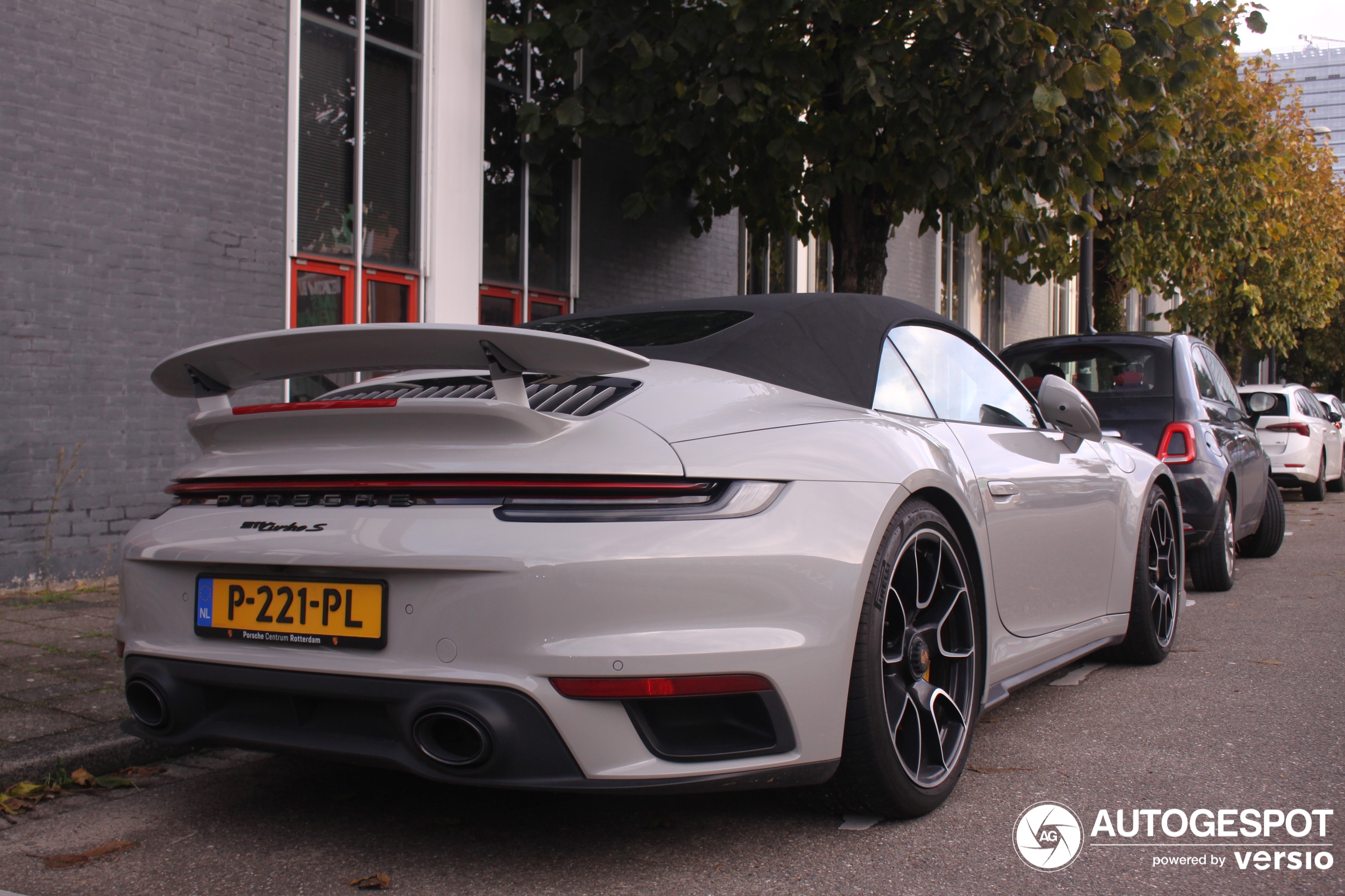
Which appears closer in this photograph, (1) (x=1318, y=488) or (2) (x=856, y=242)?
(2) (x=856, y=242)

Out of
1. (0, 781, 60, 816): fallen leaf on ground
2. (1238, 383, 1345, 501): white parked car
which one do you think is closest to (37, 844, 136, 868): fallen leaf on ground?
(0, 781, 60, 816): fallen leaf on ground

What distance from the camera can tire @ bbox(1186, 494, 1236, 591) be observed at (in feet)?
22.9

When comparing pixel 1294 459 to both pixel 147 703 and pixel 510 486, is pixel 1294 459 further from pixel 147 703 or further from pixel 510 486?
pixel 147 703

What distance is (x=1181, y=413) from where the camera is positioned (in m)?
6.98

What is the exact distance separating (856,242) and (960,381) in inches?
→ 267

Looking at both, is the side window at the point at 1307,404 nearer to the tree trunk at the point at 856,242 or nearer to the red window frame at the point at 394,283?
the tree trunk at the point at 856,242

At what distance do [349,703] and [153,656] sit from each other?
21.7 inches

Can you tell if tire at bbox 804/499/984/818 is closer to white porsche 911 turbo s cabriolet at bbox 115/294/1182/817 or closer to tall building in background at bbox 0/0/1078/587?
white porsche 911 turbo s cabriolet at bbox 115/294/1182/817

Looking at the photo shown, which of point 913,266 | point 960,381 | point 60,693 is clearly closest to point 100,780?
point 60,693

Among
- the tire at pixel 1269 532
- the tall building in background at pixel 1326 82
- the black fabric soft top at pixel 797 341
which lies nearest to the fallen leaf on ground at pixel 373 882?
the black fabric soft top at pixel 797 341

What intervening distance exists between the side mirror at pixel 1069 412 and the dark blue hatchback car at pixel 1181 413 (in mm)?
2175

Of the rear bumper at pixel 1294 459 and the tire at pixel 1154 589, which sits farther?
the rear bumper at pixel 1294 459

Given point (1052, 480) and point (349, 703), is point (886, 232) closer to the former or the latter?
point (1052, 480)

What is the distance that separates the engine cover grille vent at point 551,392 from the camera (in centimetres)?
265
